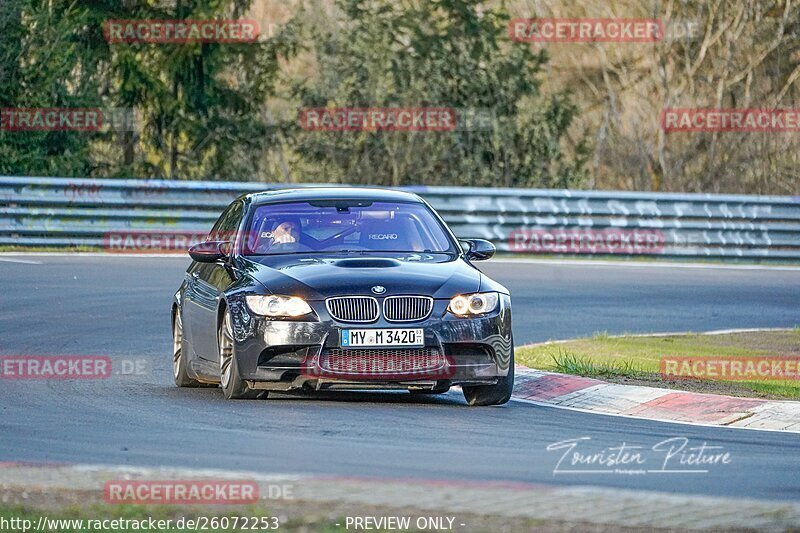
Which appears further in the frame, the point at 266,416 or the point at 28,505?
the point at 266,416

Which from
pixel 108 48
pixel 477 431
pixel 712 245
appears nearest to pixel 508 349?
pixel 477 431

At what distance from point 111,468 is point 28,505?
0.86 meters

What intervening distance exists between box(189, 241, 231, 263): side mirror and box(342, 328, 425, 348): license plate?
165 centimetres

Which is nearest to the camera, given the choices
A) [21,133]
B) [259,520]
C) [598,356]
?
[259,520]

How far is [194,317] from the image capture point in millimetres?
12531

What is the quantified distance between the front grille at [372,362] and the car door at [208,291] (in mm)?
1198

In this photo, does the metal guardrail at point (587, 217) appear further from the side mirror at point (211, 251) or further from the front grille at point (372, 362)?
the front grille at point (372, 362)

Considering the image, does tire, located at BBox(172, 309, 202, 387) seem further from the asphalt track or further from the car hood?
the car hood

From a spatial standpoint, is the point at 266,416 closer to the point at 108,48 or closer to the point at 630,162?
the point at 108,48

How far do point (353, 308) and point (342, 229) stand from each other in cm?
142

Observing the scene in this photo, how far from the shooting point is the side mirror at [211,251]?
12172 millimetres
